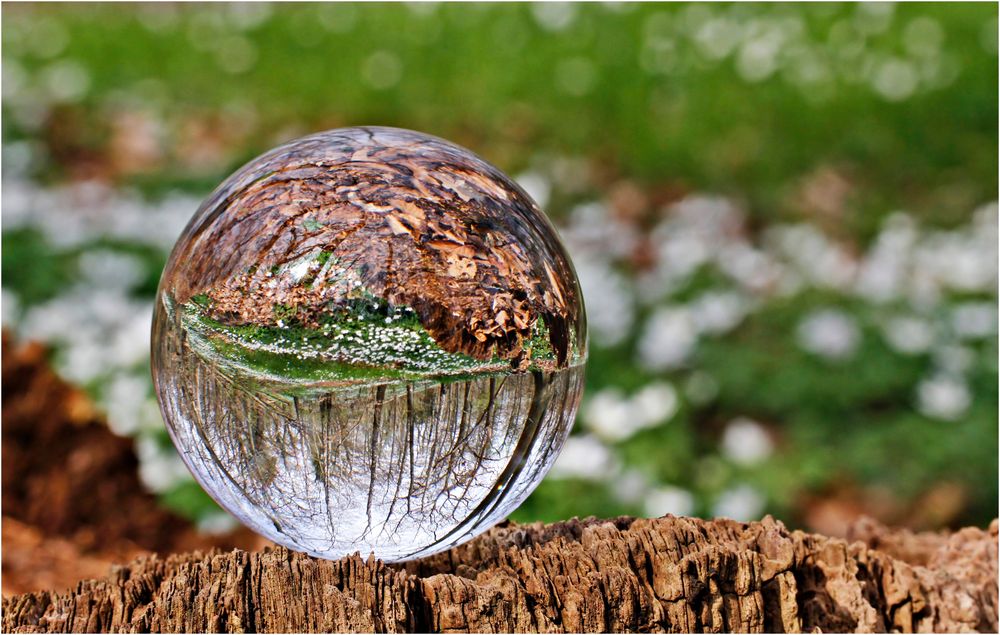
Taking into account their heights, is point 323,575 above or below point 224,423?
below

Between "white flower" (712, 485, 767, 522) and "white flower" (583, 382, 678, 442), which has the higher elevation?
"white flower" (583, 382, 678, 442)

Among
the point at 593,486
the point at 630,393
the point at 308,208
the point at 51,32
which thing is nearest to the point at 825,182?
the point at 630,393

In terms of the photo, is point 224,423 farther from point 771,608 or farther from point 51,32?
point 51,32

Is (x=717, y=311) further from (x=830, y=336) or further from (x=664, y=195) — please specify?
(x=664, y=195)

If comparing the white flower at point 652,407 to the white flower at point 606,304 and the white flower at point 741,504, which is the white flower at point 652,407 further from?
the white flower at point 606,304

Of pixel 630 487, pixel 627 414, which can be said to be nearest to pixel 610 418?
pixel 627 414

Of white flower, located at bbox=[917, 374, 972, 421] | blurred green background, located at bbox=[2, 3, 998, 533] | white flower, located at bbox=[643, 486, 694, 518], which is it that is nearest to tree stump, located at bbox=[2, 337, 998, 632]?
white flower, located at bbox=[643, 486, 694, 518]

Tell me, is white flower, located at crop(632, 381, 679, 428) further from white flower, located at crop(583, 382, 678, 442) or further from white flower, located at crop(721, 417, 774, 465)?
white flower, located at crop(721, 417, 774, 465)
